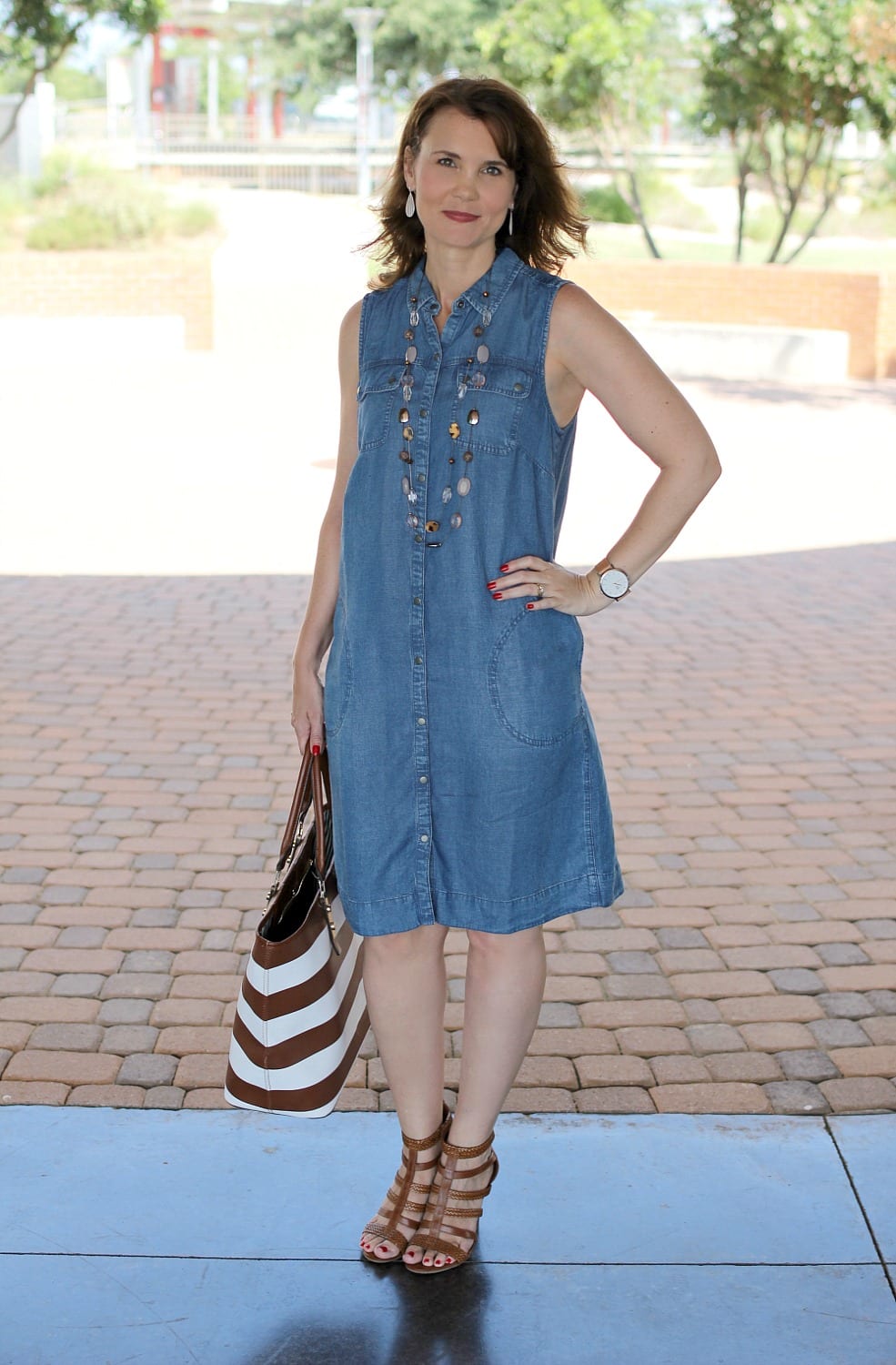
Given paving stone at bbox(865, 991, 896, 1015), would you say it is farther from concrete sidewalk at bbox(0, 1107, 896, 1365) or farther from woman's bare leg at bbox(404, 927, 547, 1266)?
woman's bare leg at bbox(404, 927, 547, 1266)

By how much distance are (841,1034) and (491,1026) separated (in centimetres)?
124

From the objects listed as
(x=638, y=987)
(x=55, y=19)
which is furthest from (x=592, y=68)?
(x=638, y=987)

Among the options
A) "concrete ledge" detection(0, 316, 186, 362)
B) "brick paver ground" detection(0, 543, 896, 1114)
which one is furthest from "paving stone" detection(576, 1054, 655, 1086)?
"concrete ledge" detection(0, 316, 186, 362)

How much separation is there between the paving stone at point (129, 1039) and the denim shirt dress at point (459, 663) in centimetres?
109

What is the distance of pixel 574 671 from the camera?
2.30m

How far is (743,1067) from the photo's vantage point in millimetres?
3137

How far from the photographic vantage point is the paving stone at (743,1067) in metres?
3.09

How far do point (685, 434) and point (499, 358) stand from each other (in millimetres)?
301

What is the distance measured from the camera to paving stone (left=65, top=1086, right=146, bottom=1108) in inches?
116

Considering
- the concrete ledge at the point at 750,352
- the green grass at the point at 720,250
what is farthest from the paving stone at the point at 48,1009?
the green grass at the point at 720,250

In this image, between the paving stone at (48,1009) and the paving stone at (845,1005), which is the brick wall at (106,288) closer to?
the paving stone at (48,1009)

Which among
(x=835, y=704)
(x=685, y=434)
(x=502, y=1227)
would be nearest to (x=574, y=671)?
(x=685, y=434)

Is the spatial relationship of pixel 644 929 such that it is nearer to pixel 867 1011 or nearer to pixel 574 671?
pixel 867 1011

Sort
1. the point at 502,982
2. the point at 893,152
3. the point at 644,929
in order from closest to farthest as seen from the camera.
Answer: the point at 502,982
the point at 644,929
the point at 893,152
